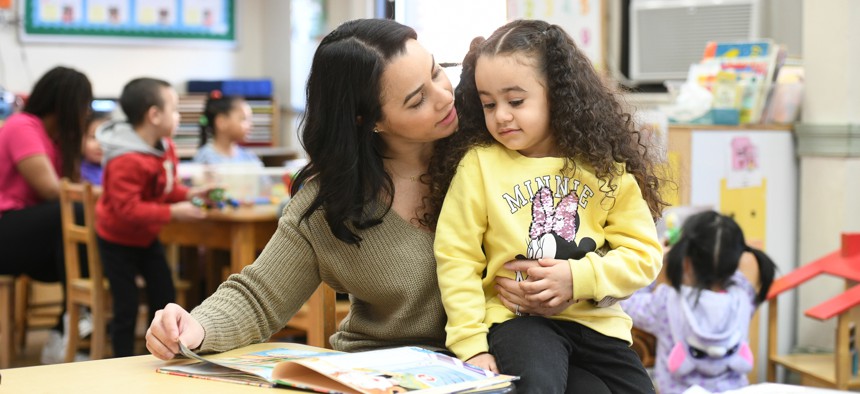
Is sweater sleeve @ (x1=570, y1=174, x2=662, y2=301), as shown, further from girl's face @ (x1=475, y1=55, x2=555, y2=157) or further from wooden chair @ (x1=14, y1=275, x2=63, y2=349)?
wooden chair @ (x1=14, y1=275, x2=63, y2=349)

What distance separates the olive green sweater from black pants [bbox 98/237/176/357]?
2.48m

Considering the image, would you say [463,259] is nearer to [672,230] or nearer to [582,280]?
[582,280]

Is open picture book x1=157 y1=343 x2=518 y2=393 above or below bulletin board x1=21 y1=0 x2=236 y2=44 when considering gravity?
below

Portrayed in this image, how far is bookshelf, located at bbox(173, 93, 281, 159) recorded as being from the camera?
6.88m

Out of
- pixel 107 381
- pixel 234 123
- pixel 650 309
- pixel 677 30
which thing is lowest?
pixel 650 309

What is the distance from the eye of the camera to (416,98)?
1.68m

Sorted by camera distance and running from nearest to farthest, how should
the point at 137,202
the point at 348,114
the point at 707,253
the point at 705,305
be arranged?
the point at 348,114 → the point at 705,305 → the point at 707,253 → the point at 137,202

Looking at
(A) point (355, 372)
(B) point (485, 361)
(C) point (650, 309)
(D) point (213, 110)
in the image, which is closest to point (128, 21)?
(D) point (213, 110)

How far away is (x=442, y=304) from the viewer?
5.74 ft

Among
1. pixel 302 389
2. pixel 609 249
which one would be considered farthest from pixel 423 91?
pixel 302 389

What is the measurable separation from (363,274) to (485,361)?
0.91 ft

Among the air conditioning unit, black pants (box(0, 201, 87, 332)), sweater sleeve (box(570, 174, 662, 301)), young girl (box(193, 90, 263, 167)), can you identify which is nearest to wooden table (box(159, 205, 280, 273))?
black pants (box(0, 201, 87, 332))

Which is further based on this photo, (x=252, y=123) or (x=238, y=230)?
(x=252, y=123)

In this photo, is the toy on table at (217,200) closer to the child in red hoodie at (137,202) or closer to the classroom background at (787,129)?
the child in red hoodie at (137,202)
